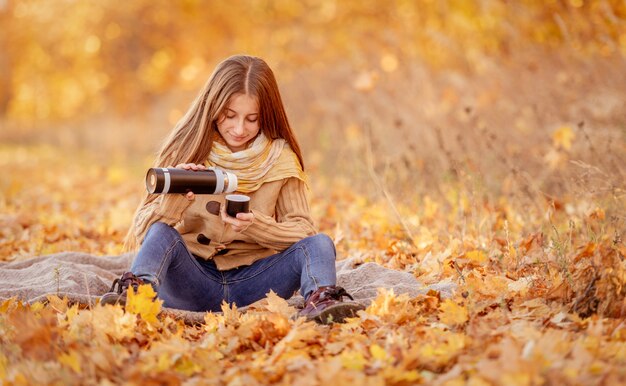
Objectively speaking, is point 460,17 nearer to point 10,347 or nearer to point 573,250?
point 573,250

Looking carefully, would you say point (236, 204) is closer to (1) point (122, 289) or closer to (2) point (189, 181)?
(2) point (189, 181)

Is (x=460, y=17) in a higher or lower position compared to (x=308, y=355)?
higher

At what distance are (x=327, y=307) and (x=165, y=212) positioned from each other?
0.87 meters

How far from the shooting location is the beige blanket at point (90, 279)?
128 inches

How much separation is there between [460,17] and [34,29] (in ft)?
46.6

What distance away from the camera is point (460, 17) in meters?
9.63

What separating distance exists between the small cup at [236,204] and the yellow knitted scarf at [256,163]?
35cm

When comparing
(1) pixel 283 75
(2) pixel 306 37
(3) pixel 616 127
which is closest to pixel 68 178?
(1) pixel 283 75

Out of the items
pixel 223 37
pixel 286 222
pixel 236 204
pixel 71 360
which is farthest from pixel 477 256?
pixel 223 37

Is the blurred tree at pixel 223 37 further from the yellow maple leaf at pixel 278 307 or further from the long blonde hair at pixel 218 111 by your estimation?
the yellow maple leaf at pixel 278 307

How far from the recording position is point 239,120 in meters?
3.37

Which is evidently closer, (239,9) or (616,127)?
(616,127)

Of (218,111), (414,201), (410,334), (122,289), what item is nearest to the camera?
(410,334)

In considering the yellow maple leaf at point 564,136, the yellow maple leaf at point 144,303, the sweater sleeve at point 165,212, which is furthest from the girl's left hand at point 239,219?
the yellow maple leaf at point 564,136
